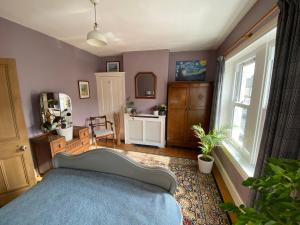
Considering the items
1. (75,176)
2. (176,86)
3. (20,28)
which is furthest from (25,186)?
(176,86)

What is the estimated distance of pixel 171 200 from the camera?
1.08m

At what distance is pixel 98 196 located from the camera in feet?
3.58

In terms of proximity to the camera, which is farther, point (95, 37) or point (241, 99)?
point (241, 99)

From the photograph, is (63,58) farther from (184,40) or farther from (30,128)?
(184,40)

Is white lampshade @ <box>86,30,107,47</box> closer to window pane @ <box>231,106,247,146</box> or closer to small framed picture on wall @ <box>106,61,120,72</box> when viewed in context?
window pane @ <box>231,106,247,146</box>

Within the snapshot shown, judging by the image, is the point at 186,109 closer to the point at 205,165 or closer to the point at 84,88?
the point at 205,165

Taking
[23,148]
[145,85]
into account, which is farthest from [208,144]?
[23,148]

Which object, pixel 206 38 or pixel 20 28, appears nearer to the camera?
pixel 20 28

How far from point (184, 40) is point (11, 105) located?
2.93 meters

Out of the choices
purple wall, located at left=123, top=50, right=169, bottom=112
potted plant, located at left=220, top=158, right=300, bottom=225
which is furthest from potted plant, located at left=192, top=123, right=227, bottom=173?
potted plant, located at left=220, top=158, right=300, bottom=225

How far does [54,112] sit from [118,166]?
1.86 meters

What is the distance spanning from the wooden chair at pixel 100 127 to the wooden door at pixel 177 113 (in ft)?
4.83

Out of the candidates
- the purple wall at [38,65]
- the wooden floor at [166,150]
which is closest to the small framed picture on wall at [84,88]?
the purple wall at [38,65]

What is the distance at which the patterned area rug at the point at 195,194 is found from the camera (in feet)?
5.35
